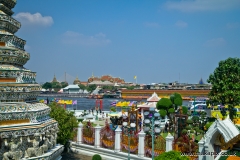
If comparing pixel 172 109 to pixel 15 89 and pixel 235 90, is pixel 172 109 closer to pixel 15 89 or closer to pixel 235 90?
pixel 235 90

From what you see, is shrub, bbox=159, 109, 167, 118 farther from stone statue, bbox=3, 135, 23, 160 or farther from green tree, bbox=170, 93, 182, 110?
stone statue, bbox=3, 135, 23, 160

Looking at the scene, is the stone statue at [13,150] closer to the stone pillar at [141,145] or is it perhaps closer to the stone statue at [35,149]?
the stone statue at [35,149]

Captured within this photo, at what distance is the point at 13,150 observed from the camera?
12.7m

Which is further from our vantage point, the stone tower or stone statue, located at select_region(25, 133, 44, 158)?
stone statue, located at select_region(25, 133, 44, 158)

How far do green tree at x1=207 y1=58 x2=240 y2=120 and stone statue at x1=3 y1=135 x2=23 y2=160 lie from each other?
2019cm

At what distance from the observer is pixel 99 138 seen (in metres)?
21.2

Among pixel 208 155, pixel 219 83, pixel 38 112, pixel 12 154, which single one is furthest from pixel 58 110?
pixel 219 83

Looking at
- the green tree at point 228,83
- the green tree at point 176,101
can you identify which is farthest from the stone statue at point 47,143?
the green tree at point 228,83

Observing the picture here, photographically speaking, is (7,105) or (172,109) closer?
(7,105)

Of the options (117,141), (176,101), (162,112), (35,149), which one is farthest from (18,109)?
(176,101)

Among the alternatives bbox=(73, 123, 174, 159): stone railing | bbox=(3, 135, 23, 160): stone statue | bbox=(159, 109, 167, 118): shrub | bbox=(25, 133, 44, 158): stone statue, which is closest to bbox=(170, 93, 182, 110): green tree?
bbox=(159, 109, 167, 118): shrub

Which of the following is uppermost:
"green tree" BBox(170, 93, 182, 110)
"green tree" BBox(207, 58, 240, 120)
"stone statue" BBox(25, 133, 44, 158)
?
"green tree" BBox(207, 58, 240, 120)

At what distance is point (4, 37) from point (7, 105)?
3335 mm

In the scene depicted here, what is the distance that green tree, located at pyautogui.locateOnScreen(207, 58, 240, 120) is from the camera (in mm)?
27688
